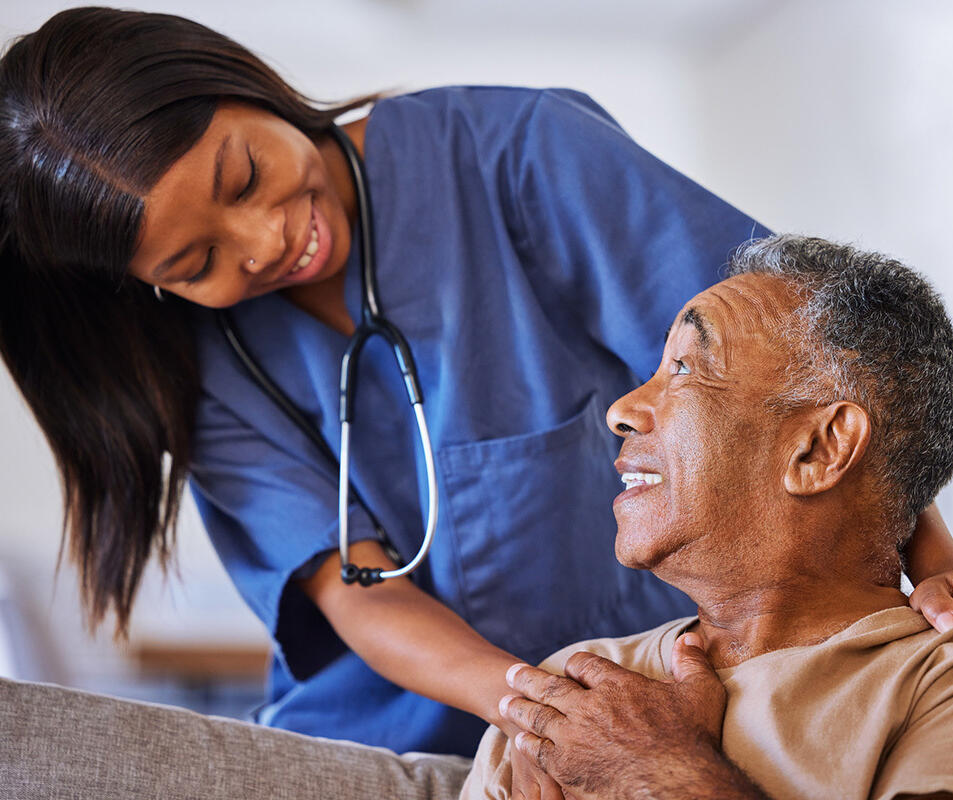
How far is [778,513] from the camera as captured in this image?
3.27ft

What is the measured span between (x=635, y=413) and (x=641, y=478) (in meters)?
0.07

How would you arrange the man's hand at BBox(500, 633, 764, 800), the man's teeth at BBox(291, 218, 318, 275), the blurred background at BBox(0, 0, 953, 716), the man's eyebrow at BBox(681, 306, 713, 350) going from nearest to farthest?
the man's hand at BBox(500, 633, 764, 800), the man's eyebrow at BBox(681, 306, 713, 350), the man's teeth at BBox(291, 218, 318, 275), the blurred background at BBox(0, 0, 953, 716)

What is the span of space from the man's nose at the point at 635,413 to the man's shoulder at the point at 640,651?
9.3 inches

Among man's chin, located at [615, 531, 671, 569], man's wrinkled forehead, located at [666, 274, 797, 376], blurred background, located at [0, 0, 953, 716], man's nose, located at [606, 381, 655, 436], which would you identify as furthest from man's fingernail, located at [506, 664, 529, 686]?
blurred background, located at [0, 0, 953, 716]

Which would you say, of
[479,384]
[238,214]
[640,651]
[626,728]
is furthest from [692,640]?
[238,214]

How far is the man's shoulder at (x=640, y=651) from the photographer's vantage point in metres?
1.10

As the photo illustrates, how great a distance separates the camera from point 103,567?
144 cm

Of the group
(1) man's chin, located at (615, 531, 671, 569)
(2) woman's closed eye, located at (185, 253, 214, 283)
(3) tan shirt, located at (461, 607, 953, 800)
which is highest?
(2) woman's closed eye, located at (185, 253, 214, 283)

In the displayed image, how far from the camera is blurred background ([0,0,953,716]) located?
2650 mm

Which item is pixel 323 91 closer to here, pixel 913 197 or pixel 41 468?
pixel 41 468

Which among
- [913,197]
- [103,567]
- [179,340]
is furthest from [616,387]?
[913,197]

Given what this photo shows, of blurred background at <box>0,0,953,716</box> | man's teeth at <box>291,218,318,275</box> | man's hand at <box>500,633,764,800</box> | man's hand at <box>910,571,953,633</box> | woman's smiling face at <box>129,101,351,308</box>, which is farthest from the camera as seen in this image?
blurred background at <box>0,0,953,716</box>

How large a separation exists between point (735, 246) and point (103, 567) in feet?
3.23

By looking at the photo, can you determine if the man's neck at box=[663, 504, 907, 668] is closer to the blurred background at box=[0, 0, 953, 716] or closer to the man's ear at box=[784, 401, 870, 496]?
the man's ear at box=[784, 401, 870, 496]
